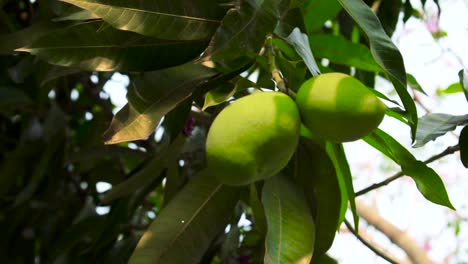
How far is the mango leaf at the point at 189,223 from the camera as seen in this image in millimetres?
752

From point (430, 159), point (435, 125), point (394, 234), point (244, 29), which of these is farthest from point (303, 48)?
point (394, 234)

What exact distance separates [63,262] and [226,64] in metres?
0.63

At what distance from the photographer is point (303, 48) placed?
0.73 m

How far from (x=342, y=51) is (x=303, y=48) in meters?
0.25

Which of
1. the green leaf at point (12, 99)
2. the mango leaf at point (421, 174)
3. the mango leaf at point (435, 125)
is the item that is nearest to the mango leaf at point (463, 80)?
the mango leaf at point (435, 125)

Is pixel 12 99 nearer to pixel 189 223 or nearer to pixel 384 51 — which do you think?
pixel 189 223

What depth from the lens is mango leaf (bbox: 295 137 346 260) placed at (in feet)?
2.67

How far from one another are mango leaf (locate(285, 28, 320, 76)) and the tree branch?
5.27 ft

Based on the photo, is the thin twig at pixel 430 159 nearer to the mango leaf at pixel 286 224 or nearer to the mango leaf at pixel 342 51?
the mango leaf at pixel 342 51

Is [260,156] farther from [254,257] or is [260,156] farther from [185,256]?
[254,257]

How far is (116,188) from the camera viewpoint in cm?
97

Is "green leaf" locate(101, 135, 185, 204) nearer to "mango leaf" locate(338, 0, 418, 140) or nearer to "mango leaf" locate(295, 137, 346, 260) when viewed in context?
"mango leaf" locate(295, 137, 346, 260)

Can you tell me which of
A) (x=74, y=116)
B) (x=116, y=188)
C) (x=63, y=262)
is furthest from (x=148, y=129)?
(x=74, y=116)

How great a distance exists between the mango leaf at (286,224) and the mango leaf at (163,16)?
0.19 meters
